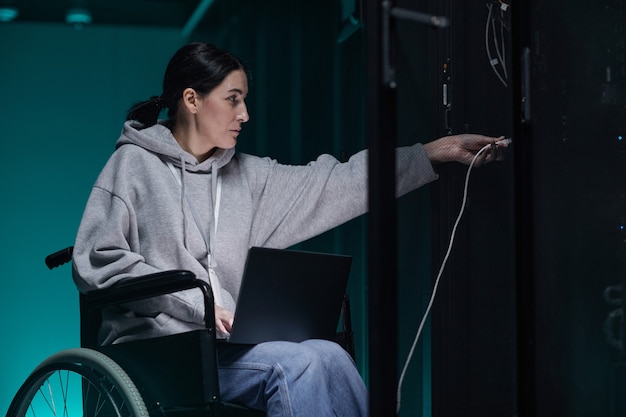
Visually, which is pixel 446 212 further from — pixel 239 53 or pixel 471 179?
pixel 239 53

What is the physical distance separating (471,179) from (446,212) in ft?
0.32

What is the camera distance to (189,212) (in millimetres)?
2166

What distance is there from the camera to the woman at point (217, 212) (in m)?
1.90

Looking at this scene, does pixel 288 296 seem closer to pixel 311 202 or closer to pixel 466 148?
pixel 311 202

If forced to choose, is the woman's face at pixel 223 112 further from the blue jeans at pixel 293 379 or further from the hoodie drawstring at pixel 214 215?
the blue jeans at pixel 293 379

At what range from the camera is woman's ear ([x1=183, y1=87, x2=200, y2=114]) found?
227 cm

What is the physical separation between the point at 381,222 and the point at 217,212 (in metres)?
0.84

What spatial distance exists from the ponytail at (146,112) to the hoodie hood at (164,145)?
0.03 m

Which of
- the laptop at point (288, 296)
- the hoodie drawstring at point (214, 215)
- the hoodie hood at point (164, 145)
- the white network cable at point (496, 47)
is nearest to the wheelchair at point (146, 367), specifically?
the laptop at point (288, 296)

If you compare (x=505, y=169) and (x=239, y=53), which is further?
(x=239, y=53)

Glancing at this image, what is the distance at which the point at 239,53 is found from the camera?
3297 millimetres

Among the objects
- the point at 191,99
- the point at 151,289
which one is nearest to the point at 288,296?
the point at 151,289

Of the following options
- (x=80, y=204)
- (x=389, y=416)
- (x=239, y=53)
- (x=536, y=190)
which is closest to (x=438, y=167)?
(x=536, y=190)

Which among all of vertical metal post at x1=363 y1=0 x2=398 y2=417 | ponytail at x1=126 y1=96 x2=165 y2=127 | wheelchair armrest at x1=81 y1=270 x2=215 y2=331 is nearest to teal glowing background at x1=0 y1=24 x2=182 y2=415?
ponytail at x1=126 y1=96 x2=165 y2=127
